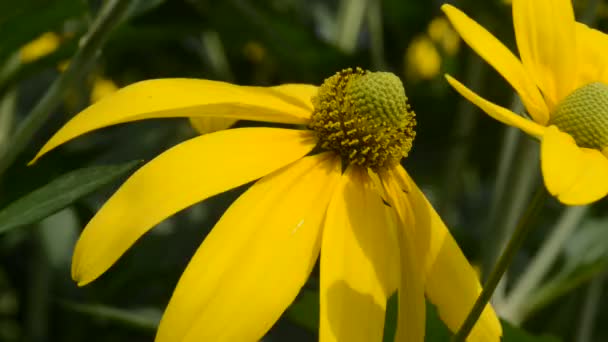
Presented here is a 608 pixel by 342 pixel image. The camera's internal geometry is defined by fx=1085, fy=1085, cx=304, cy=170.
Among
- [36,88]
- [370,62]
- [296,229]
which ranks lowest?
[296,229]

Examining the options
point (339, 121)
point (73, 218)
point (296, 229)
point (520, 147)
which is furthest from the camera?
point (73, 218)

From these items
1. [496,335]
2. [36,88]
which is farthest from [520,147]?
[36,88]

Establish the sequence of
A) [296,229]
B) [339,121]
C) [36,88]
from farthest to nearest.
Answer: [36,88] → [339,121] → [296,229]

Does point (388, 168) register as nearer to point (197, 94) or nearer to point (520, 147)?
point (197, 94)

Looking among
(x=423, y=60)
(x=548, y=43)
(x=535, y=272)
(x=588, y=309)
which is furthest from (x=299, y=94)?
(x=423, y=60)

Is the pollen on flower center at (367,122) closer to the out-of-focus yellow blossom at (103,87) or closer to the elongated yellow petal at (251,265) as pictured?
the elongated yellow petal at (251,265)

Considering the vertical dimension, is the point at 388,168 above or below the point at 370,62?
below

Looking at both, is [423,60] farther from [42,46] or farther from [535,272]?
[535,272]
